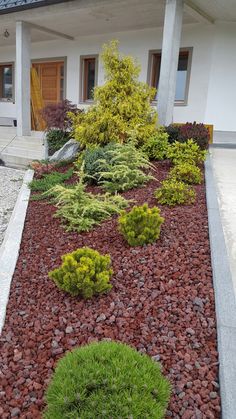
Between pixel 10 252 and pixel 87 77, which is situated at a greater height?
pixel 87 77

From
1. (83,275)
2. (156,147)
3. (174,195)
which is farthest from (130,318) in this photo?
(156,147)

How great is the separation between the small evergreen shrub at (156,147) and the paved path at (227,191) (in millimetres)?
1090

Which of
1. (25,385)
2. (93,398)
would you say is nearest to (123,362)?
(93,398)

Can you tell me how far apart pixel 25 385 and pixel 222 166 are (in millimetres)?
6143

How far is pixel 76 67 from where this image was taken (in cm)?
1198

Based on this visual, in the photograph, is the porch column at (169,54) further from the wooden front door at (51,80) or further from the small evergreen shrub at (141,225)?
the wooden front door at (51,80)

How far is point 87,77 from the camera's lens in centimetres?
1209

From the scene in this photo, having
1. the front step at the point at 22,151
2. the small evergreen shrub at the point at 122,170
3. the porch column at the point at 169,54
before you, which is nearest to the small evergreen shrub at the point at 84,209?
the small evergreen shrub at the point at 122,170

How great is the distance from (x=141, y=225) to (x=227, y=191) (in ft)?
8.45

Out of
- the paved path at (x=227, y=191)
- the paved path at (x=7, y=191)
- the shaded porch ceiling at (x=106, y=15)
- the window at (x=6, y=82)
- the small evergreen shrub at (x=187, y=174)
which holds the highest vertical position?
the shaded porch ceiling at (x=106, y=15)

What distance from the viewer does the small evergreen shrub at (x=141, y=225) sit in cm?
330

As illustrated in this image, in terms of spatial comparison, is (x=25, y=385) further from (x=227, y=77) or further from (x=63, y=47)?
(x=63, y=47)

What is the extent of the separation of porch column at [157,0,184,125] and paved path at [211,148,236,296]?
1.63m

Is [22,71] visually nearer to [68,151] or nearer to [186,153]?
[68,151]
